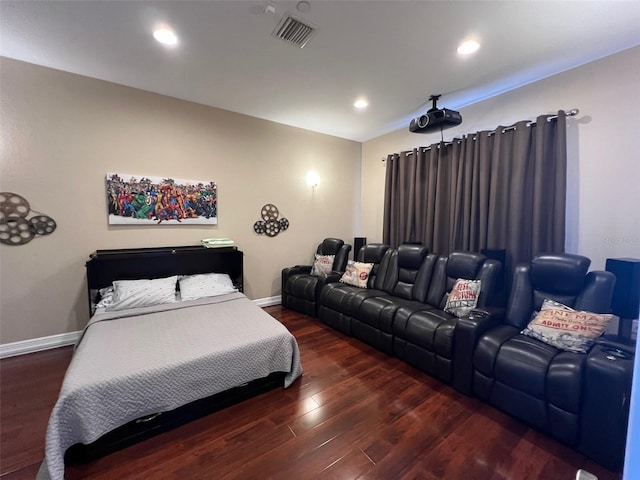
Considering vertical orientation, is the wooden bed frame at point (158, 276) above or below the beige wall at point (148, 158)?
below

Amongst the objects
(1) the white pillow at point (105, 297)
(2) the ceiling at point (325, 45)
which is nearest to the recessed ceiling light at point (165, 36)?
(2) the ceiling at point (325, 45)

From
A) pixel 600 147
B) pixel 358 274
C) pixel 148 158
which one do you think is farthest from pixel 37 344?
pixel 600 147

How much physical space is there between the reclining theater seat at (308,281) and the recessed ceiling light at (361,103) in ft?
6.45

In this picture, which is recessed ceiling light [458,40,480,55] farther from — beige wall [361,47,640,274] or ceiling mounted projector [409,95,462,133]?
beige wall [361,47,640,274]

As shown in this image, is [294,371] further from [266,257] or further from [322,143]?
[322,143]

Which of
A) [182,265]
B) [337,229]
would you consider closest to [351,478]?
[182,265]

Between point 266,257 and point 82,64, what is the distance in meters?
2.97

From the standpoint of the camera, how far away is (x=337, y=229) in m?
5.07

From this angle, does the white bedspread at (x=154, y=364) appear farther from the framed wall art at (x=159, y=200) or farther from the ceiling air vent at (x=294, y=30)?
the ceiling air vent at (x=294, y=30)

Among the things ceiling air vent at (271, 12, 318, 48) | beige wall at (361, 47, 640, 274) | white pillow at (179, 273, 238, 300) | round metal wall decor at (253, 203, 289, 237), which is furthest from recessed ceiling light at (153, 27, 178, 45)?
beige wall at (361, 47, 640, 274)

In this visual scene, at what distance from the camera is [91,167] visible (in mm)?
2973

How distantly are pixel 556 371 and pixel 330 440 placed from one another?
5.05ft

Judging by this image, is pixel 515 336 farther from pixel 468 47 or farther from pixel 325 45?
pixel 325 45

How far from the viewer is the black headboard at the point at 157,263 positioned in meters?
2.93
